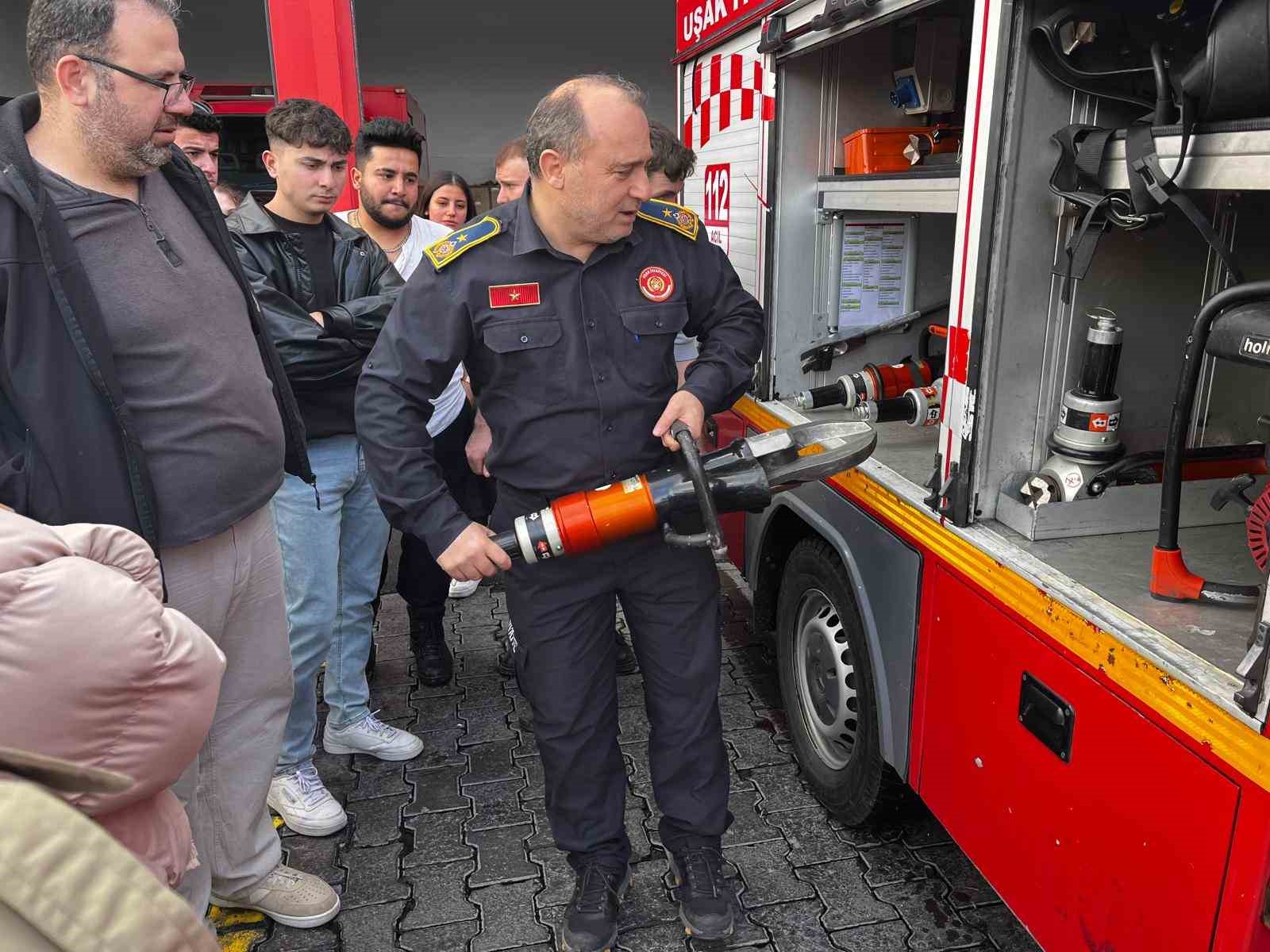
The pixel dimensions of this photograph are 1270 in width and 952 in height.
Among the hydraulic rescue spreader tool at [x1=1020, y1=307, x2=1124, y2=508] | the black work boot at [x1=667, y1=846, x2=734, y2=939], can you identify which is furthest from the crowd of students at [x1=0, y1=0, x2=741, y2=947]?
the hydraulic rescue spreader tool at [x1=1020, y1=307, x2=1124, y2=508]

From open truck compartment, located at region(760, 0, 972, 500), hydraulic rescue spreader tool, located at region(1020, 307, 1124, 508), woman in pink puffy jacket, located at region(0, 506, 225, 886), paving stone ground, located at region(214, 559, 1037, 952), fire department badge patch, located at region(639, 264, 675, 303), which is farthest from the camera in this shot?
open truck compartment, located at region(760, 0, 972, 500)

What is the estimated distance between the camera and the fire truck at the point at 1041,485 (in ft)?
4.53

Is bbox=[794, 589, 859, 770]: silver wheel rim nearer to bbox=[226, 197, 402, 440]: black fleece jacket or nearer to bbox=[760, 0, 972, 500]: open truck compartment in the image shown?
bbox=[760, 0, 972, 500]: open truck compartment

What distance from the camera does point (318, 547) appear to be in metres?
2.58

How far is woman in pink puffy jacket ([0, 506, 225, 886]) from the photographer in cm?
84

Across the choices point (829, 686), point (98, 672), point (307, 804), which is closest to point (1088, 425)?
point (829, 686)

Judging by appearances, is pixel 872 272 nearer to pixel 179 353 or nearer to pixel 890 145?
pixel 890 145

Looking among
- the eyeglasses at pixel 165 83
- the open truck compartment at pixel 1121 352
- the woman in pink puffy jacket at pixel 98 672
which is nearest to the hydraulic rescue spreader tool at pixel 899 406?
the open truck compartment at pixel 1121 352

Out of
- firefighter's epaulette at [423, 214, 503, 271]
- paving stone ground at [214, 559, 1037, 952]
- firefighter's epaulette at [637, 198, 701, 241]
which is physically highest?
firefighter's epaulette at [637, 198, 701, 241]

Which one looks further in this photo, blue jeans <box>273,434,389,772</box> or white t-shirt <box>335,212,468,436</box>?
white t-shirt <box>335,212,468,436</box>

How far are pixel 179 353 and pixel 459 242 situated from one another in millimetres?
619

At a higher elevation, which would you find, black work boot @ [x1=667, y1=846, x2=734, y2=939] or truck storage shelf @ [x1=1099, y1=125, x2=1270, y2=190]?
truck storage shelf @ [x1=1099, y1=125, x2=1270, y2=190]

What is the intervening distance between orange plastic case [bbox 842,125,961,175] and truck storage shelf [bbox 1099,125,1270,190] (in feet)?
Answer: 3.87

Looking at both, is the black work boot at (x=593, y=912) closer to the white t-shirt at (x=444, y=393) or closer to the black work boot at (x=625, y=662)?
the black work boot at (x=625, y=662)
